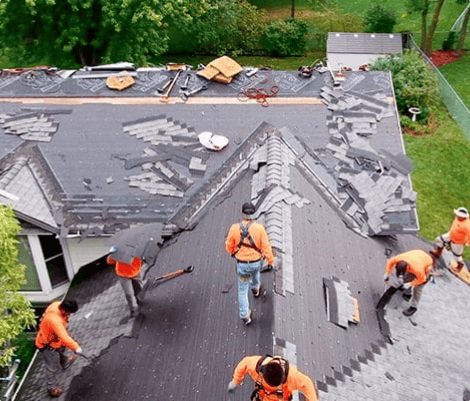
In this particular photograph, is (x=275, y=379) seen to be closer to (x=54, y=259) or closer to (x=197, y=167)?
(x=197, y=167)

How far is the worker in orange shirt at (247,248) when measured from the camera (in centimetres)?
1005

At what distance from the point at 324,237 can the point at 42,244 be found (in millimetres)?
7992

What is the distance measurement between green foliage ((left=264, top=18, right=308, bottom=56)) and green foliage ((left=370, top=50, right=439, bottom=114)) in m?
11.2

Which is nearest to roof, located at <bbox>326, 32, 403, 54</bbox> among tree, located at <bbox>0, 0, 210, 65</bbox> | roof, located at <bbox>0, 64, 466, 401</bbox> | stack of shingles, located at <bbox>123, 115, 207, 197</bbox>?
tree, located at <bbox>0, 0, 210, 65</bbox>

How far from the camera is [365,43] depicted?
118 ft

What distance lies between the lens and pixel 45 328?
11594 millimetres

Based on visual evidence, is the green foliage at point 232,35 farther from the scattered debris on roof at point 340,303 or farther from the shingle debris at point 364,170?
the scattered debris on roof at point 340,303

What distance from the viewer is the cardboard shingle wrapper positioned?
2128cm

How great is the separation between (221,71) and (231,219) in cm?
889

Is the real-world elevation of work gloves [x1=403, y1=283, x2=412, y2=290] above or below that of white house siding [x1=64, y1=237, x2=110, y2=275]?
above

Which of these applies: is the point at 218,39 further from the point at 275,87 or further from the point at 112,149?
the point at 112,149

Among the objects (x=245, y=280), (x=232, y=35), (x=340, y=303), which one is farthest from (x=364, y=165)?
(x=232, y=35)

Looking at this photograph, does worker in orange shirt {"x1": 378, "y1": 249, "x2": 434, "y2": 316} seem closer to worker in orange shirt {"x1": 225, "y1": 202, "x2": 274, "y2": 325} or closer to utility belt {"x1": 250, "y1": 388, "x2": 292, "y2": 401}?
worker in orange shirt {"x1": 225, "y1": 202, "x2": 274, "y2": 325}

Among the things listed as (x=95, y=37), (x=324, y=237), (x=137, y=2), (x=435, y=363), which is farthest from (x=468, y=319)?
(x=95, y=37)
